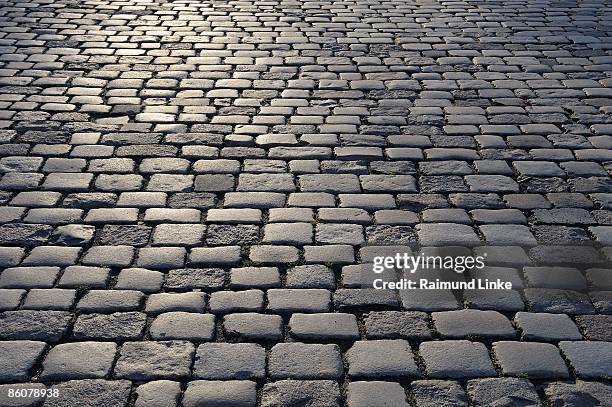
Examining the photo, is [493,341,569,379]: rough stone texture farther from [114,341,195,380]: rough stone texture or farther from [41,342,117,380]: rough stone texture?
[41,342,117,380]: rough stone texture

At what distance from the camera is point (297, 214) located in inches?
181

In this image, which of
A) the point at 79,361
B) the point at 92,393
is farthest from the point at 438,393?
the point at 79,361

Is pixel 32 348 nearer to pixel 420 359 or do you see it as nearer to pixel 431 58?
pixel 420 359

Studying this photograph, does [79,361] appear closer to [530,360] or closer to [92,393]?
[92,393]

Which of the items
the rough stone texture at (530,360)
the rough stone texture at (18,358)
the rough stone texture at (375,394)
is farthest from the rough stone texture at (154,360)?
the rough stone texture at (530,360)

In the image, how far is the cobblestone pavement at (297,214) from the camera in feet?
10.8

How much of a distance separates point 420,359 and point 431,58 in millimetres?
4748

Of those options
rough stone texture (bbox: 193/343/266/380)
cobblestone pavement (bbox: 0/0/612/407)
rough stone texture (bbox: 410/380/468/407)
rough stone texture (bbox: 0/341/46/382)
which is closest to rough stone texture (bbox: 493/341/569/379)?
cobblestone pavement (bbox: 0/0/612/407)

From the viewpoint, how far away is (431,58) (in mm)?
7609

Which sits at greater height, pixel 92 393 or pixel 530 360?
pixel 92 393

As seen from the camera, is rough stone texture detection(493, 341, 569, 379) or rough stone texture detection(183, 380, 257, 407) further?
rough stone texture detection(493, 341, 569, 379)

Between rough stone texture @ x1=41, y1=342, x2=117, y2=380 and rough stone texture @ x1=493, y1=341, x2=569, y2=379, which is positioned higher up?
rough stone texture @ x1=41, y1=342, x2=117, y2=380

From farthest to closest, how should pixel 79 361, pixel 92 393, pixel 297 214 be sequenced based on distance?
pixel 297 214
pixel 79 361
pixel 92 393

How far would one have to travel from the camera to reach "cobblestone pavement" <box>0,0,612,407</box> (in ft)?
10.8
